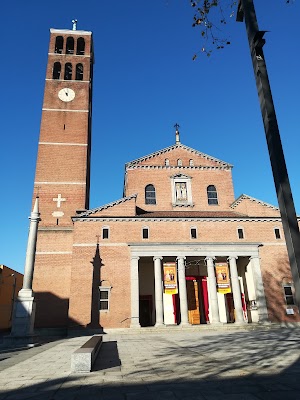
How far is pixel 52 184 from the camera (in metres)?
32.6

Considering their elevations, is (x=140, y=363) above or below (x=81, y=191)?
below

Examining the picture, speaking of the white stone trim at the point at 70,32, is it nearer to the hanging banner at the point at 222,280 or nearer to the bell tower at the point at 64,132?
the bell tower at the point at 64,132

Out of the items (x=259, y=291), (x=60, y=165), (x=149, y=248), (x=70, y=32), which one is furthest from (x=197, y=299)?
(x=70, y=32)

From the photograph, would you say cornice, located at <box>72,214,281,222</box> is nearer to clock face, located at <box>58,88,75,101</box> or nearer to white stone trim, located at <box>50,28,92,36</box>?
clock face, located at <box>58,88,75,101</box>

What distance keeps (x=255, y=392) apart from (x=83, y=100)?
119 feet

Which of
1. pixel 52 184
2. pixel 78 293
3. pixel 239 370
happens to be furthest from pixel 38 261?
pixel 239 370

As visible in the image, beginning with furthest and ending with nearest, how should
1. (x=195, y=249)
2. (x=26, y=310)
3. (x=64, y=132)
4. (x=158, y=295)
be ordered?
(x=64, y=132), (x=195, y=249), (x=158, y=295), (x=26, y=310)

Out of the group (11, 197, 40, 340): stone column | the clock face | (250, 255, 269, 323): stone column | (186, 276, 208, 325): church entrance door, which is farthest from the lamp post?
the clock face

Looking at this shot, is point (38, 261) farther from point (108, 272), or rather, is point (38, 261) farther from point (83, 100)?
point (83, 100)

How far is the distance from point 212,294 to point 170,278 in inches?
162

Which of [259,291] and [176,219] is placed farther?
[176,219]

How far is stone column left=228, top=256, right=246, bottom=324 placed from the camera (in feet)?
87.2

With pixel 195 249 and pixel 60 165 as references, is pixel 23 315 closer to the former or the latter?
pixel 195 249

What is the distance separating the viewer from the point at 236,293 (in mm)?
27203
